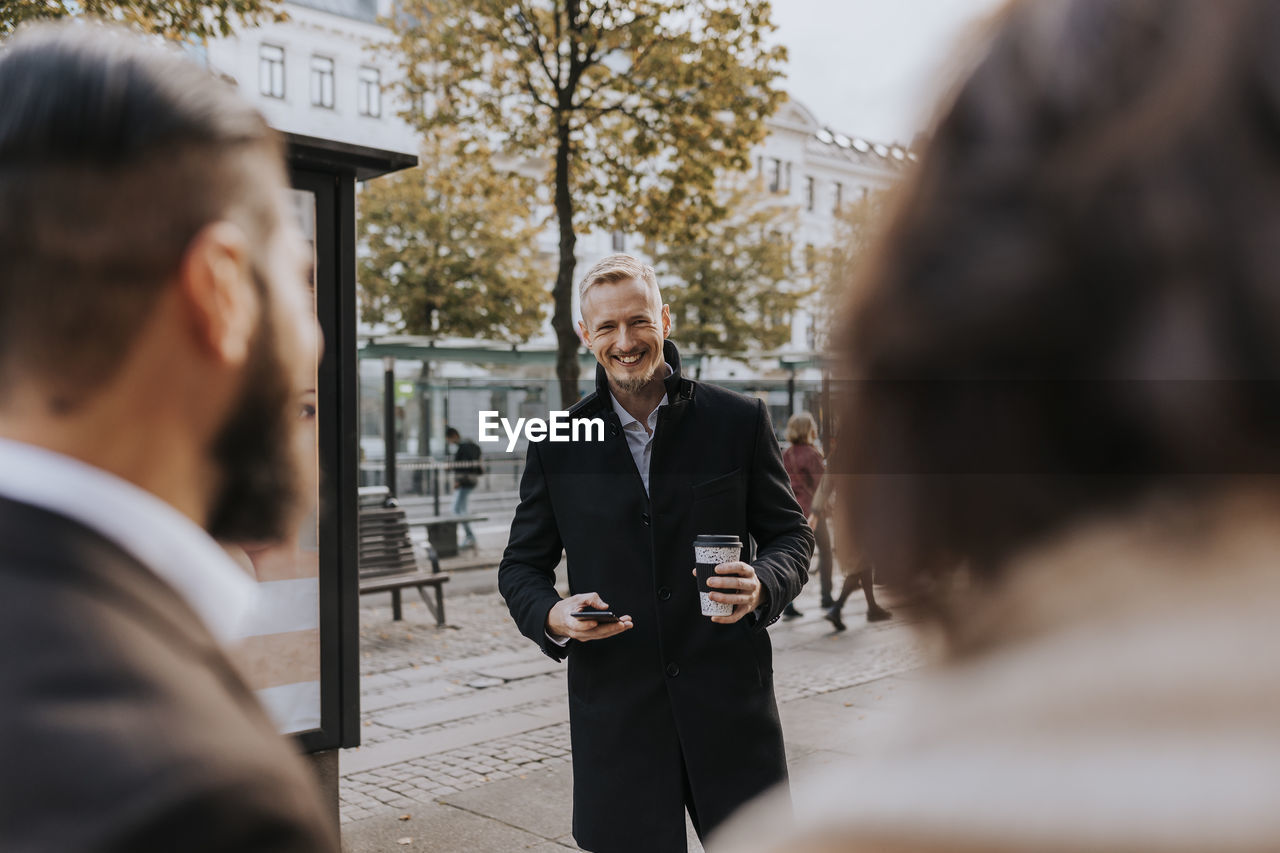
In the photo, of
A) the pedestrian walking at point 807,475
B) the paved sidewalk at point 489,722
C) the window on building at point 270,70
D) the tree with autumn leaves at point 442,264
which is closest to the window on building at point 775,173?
the window on building at point 270,70

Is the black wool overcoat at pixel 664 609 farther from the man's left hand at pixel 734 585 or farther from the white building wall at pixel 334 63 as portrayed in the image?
the white building wall at pixel 334 63

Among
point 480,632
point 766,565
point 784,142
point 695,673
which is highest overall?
point 784,142

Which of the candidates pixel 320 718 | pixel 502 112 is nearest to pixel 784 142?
pixel 502 112

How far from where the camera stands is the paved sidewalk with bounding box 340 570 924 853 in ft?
17.5

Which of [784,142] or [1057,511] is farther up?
[784,142]

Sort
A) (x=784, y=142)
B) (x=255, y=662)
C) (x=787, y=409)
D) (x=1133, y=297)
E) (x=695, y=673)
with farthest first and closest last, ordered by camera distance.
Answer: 1. (x=784, y=142)
2. (x=787, y=409)
3. (x=255, y=662)
4. (x=695, y=673)
5. (x=1133, y=297)

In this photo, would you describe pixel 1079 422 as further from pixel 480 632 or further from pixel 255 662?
pixel 480 632

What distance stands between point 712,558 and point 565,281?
10.3 m

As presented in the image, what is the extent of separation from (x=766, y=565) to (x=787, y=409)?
1611 cm

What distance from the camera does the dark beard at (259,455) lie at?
2.93 feet

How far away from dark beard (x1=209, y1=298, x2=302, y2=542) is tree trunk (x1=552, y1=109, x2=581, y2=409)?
37.9 feet

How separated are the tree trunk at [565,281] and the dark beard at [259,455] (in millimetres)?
11549

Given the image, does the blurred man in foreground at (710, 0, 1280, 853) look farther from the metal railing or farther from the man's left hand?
the metal railing

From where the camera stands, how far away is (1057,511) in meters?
Answer: 0.69
